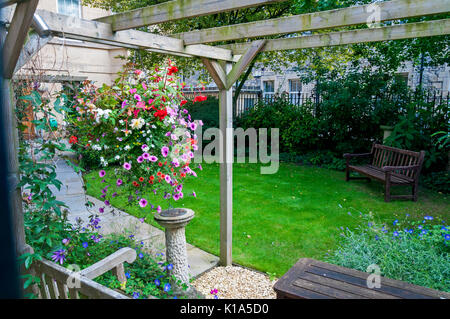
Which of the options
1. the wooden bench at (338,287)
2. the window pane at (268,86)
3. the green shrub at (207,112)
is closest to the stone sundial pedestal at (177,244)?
the wooden bench at (338,287)

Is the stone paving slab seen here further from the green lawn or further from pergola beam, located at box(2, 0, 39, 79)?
pergola beam, located at box(2, 0, 39, 79)

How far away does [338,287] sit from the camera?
2.31m

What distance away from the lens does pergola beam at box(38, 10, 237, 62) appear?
92.5 inches

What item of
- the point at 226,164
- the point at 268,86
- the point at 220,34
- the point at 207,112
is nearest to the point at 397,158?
the point at 226,164

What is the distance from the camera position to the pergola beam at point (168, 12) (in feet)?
7.70

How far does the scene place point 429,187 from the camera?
6879 millimetres

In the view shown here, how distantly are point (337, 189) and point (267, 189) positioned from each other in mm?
1399

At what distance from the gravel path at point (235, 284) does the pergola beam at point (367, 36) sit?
2.41 meters

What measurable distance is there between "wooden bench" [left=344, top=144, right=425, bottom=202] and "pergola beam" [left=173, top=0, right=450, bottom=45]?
3.83 meters

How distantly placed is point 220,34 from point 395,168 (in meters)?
4.15

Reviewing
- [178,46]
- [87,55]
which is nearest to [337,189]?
[178,46]

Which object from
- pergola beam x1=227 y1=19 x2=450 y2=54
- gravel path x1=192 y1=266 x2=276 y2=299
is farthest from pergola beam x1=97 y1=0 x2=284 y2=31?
gravel path x1=192 y1=266 x2=276 y2=299

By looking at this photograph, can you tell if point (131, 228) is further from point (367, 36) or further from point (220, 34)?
point (367, 36)

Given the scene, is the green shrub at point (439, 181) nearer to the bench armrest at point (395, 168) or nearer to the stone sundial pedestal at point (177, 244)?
the bench armrest at point (395, 168)
